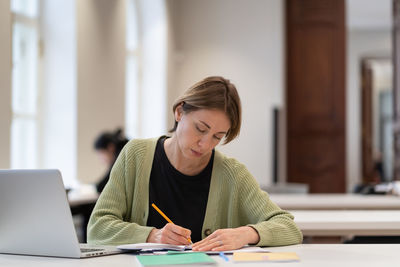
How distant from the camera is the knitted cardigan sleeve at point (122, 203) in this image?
7.77 ft

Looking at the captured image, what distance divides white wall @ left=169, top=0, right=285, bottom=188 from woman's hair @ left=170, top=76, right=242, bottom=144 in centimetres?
681

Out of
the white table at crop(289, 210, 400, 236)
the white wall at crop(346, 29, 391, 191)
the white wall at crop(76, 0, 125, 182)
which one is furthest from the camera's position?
the white wall at crop(346, 29, 391, 191)

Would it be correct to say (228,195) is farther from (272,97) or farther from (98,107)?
(272,97)

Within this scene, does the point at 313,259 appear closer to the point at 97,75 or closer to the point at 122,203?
the point at 122,203

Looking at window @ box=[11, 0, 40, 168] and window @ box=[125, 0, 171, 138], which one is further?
window @ box=[125, 0, 171, 138]

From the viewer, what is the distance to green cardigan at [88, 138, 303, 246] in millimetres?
2436

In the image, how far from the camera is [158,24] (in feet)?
28.8

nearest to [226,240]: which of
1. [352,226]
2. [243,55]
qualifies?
[352,226]

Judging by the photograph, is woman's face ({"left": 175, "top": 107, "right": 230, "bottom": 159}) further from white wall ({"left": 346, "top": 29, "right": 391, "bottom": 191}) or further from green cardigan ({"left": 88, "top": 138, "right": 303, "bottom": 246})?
white wall ({"left": 346, "top": 29, "right": 391, "bottom": 191})

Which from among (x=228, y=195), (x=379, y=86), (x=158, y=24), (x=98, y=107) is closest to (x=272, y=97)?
(x=158, y=24)

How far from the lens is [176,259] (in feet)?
6.31

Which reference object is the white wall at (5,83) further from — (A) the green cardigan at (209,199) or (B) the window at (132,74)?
(B) the window at (132,74)

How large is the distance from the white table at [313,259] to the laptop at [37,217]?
0.03 metres

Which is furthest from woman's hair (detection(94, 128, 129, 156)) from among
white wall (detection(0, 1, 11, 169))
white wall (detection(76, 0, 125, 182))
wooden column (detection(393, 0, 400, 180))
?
wooden column (detection(393, 0, 400, 180))
